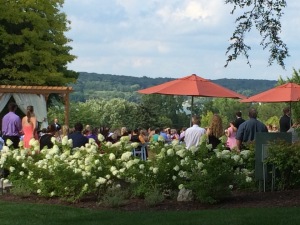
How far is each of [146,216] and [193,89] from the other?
38.7 ft

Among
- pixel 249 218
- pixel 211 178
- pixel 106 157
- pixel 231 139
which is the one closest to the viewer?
pixel 249 218

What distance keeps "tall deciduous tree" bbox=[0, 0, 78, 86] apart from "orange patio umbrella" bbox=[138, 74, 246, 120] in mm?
24435

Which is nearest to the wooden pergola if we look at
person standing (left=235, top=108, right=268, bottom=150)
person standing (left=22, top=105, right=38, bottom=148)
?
person standing (left=22, top=105, right=38, bottom=148)

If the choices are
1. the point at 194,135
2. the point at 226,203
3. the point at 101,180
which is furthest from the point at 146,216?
the point at 194,135

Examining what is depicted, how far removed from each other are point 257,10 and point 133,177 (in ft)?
11.2

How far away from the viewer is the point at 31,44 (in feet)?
158

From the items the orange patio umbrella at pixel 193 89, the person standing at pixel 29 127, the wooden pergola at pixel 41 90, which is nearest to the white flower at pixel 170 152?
the person standing at pixel 29 127

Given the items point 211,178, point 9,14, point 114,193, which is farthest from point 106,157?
point 9,14

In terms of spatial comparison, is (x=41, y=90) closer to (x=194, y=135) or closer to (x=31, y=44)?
(x=194, y=135)

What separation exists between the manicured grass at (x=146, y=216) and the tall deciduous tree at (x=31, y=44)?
35214 mm

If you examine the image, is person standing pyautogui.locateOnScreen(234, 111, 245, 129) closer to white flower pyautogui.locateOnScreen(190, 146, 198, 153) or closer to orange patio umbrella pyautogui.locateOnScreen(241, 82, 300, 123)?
orange patio umbrella pyautogui.locateOnScreen(241, 82, 300, 123)

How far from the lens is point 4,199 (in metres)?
13.5

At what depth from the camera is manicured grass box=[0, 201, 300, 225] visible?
32.0ft

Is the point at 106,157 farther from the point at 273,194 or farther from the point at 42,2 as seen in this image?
the point at 42,2
